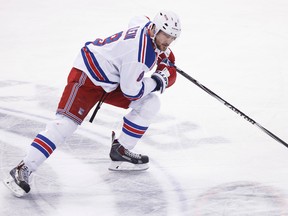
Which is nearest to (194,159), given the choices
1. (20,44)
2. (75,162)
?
(75,162)

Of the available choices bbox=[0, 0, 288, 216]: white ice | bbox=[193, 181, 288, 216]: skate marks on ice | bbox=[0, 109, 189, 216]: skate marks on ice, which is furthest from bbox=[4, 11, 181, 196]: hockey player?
bbox=[193, 181, 288, 216]: skate marks on ice

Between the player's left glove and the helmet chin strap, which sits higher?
the helmet chin strap

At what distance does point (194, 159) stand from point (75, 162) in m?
0.73

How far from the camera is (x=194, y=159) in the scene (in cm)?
417

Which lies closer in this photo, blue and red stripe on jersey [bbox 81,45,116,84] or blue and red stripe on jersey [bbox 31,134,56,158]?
blue and red stripe on jersey [bbox 31,134,56,158]

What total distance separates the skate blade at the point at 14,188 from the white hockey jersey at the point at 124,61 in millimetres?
706

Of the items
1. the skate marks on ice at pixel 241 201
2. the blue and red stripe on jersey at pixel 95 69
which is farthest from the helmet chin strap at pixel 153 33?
the skate marks on ice at pixel 241 201

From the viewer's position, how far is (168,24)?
142 inches

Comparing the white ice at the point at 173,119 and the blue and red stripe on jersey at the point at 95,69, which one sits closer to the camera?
the white ice at the point at 173,119

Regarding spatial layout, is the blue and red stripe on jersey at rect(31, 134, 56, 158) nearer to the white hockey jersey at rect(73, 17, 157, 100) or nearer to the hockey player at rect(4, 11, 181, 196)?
the hockey player at rect(4, 11, 181, 196)

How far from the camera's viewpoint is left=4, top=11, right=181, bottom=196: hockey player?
3.60 m

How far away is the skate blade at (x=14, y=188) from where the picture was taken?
140 inches

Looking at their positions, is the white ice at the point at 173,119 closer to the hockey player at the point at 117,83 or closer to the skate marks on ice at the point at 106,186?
the skate marks on ice at the point at 106,186

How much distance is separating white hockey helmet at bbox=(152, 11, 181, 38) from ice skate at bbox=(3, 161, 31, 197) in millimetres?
1028
